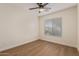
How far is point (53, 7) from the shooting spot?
1082 millimetres

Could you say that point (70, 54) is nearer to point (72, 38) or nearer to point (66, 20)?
point (72, 38)

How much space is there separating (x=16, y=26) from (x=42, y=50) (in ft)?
1.56

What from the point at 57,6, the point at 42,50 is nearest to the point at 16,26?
the point at 42,50

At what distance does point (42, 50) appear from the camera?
1079mm

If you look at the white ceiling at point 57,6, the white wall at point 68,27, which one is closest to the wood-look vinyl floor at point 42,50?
the white wall at point 68,27

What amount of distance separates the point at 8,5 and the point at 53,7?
58 cm

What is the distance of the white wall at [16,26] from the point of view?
1.02 metres

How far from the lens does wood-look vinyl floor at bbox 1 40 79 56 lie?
40.2 inches

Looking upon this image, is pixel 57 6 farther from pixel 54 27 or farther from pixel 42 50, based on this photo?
pixel 42 50

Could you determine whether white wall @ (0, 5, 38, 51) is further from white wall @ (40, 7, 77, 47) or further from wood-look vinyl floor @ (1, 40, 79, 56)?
white wall @ (40, 7, 77, 47)

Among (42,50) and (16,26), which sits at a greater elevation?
(16,26)

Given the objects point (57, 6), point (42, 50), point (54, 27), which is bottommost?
point (42, 50)

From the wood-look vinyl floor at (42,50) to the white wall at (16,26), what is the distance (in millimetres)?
71

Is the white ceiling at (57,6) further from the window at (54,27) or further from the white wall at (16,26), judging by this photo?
the white wall at (16,26)
